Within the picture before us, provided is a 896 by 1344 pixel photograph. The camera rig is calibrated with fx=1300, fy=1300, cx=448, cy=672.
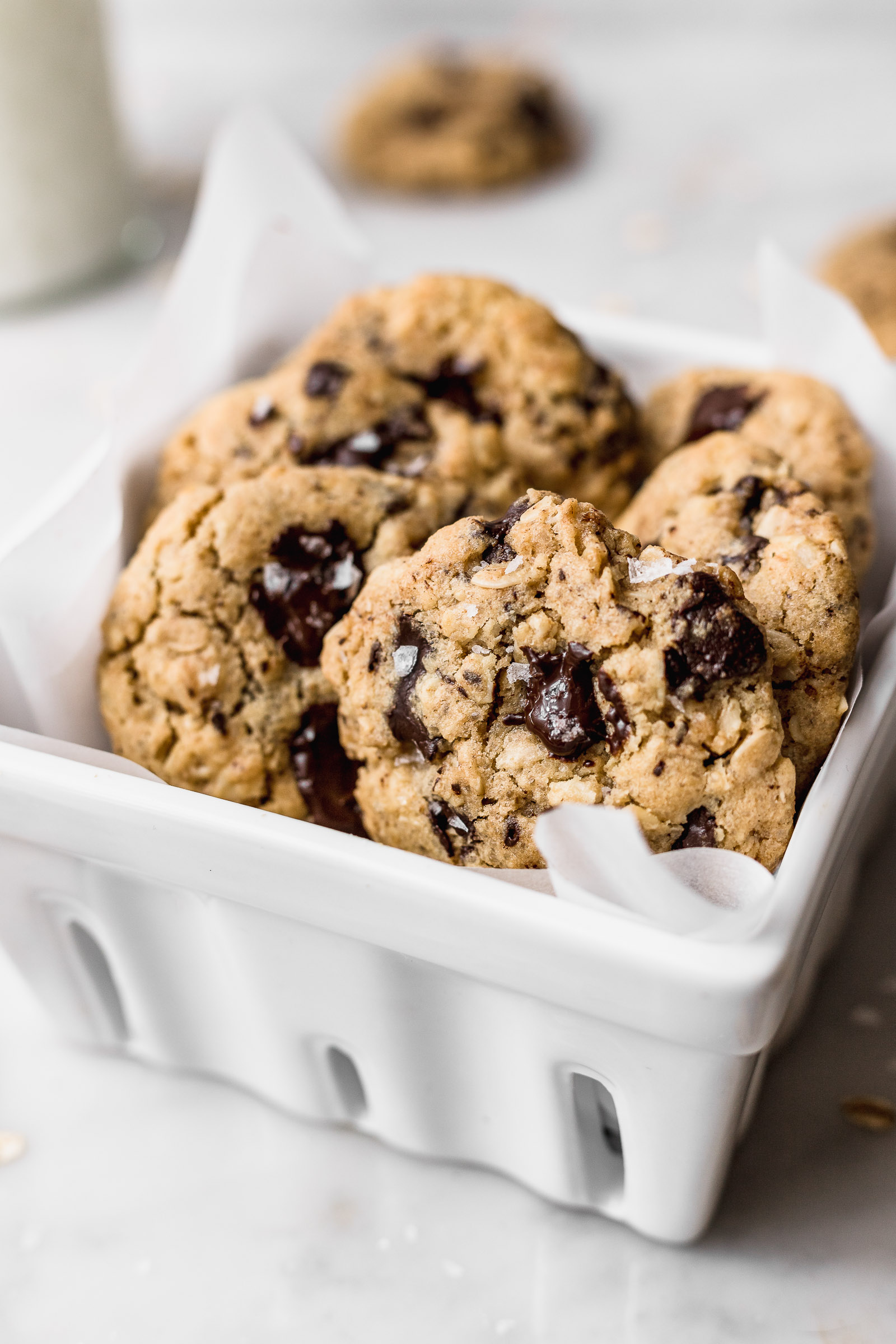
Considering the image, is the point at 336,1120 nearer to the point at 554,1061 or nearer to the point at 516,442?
the point at 554,1061

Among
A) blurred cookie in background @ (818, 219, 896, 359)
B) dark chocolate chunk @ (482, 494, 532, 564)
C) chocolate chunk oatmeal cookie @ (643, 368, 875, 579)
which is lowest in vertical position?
blurred cookie in background @ (818, 219, 896, 359)

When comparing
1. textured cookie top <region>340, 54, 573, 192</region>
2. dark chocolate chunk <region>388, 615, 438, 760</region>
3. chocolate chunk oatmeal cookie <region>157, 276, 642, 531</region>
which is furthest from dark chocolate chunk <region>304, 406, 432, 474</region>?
textured cookie top <region>340, 54, 573, 192</region>

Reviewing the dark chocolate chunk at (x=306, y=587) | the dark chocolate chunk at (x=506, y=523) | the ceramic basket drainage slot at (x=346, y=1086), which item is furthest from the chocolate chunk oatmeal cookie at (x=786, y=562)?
the ceramic basket drainage slot at (x=346, y=1086)

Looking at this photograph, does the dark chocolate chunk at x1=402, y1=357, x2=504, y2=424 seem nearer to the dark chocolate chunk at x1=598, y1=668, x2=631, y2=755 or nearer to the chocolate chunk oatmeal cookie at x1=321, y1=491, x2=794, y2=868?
the chocolate chunk oatmeal cookie at x1=321, y1=491, x2=794, y2=868

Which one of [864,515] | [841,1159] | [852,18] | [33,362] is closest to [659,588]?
[864,515]

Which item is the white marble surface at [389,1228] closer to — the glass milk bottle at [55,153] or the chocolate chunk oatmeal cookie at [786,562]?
the chocolate chunk oatmeal cookie at [786,562]

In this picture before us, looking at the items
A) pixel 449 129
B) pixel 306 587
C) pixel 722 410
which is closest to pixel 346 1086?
pixel 306 587
